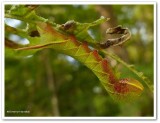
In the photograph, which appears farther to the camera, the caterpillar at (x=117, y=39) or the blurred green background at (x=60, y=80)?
the blurred green background at (x=60, y=80)

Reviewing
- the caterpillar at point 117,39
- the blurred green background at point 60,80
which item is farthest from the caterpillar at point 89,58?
the blurred green background at point 60,80

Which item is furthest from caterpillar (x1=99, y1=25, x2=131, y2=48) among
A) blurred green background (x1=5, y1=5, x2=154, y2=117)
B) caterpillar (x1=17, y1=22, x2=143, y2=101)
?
blurred green background (x1=5, y1=5, x2=154, y2=117)

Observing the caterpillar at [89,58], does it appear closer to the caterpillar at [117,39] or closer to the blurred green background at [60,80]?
the caterpillar at [117,39]

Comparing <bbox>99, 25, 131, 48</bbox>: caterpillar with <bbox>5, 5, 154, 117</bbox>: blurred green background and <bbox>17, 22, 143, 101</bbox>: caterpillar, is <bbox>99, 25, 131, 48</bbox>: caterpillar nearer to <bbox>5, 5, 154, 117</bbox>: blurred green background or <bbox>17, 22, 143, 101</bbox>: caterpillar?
<bbox>17, 22, 143, 101</bbox>: caterpillar

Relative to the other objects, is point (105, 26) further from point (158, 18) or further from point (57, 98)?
point (57, 98)

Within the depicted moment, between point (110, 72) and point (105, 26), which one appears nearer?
point (110, 72)

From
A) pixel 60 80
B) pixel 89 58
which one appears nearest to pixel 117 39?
pixel 89 58
